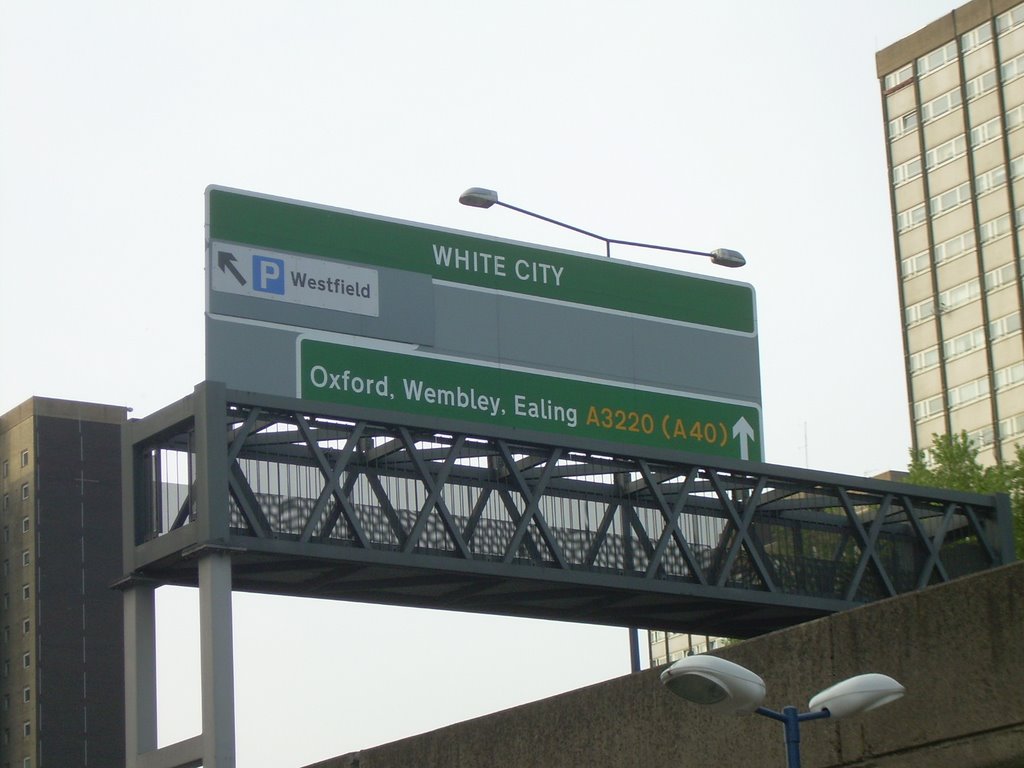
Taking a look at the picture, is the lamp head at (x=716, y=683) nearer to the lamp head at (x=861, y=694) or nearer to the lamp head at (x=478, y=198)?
the lamp head at (x=861, y=694)

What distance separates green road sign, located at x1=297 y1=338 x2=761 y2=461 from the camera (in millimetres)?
21750

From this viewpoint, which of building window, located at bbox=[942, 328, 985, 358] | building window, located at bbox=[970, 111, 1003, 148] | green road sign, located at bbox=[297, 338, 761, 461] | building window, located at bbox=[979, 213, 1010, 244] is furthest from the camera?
building window, located at bbox=[970, 111, 1003, 148]

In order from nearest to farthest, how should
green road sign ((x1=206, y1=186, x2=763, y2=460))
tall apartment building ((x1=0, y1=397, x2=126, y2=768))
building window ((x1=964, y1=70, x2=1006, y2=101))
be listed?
1. green road sign ((x1=206, y1=186, x2=763, y2=460))
2. building window ((x1=964, y1=70, x2=1006, y2=101))
3. tall apartment building ((x1=0, y1=397, x2=126, y2=768))

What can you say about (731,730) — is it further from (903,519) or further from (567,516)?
(903,519)

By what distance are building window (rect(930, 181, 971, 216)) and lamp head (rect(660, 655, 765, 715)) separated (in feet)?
288

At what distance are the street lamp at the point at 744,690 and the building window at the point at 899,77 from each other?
93.8 m

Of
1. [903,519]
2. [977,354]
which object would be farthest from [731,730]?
[977,354]

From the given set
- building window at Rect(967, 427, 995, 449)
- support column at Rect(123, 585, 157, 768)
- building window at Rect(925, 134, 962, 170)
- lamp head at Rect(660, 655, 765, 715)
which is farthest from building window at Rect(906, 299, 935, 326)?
lamp head at Rect(660, 655, 765, 715)

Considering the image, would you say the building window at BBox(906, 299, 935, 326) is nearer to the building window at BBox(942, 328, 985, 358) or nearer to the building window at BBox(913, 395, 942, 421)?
the building window at BBox(942, 328, 985, 358)

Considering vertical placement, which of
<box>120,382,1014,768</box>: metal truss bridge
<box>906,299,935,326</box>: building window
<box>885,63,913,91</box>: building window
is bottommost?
<box>120,382,1014,768</box>: metal truss bridge

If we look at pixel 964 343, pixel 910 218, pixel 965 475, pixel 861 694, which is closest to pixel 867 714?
pixel 861 694

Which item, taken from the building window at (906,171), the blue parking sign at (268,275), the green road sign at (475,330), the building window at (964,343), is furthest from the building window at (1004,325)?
the blue parking sign at (268,275)

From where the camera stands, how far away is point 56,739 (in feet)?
373

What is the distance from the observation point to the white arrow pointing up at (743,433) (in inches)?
999
